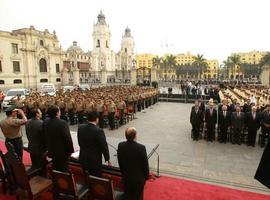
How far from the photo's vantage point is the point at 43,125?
189 inches

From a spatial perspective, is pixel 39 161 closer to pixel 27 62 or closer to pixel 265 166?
pixel 265 166

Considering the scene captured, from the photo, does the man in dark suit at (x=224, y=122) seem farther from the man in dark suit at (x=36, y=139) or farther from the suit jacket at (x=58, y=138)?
the man in dark suit at (x=36, y=139)

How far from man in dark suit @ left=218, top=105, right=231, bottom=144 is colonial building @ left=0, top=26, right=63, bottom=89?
44.9m

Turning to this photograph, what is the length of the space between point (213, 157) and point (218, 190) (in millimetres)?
2416

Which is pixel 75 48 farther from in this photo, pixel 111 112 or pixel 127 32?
pixel 111 112

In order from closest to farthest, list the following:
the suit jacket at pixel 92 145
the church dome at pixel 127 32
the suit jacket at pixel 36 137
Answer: the suit jacket at pixel 92 145 < the suit jacket at pixel 36 137 < the church dome at pixel 127 32

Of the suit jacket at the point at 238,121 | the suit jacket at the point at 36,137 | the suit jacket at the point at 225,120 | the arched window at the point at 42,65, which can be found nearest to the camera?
the suit jacket at the point at 36,137

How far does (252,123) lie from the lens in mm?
8664

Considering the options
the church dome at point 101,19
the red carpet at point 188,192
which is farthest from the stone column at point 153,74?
the church dome at point 101,19

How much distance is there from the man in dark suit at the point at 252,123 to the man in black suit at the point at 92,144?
6.89 meters

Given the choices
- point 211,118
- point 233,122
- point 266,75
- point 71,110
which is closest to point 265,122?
point 233,122

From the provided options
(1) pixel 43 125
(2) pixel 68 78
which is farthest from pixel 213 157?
(2) pixel 68 78

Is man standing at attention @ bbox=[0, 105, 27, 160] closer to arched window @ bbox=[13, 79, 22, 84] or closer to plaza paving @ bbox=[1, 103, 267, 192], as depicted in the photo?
plaza paving @ bbox=[1, 103, 267, 192]

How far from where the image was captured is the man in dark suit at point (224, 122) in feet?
30.1
